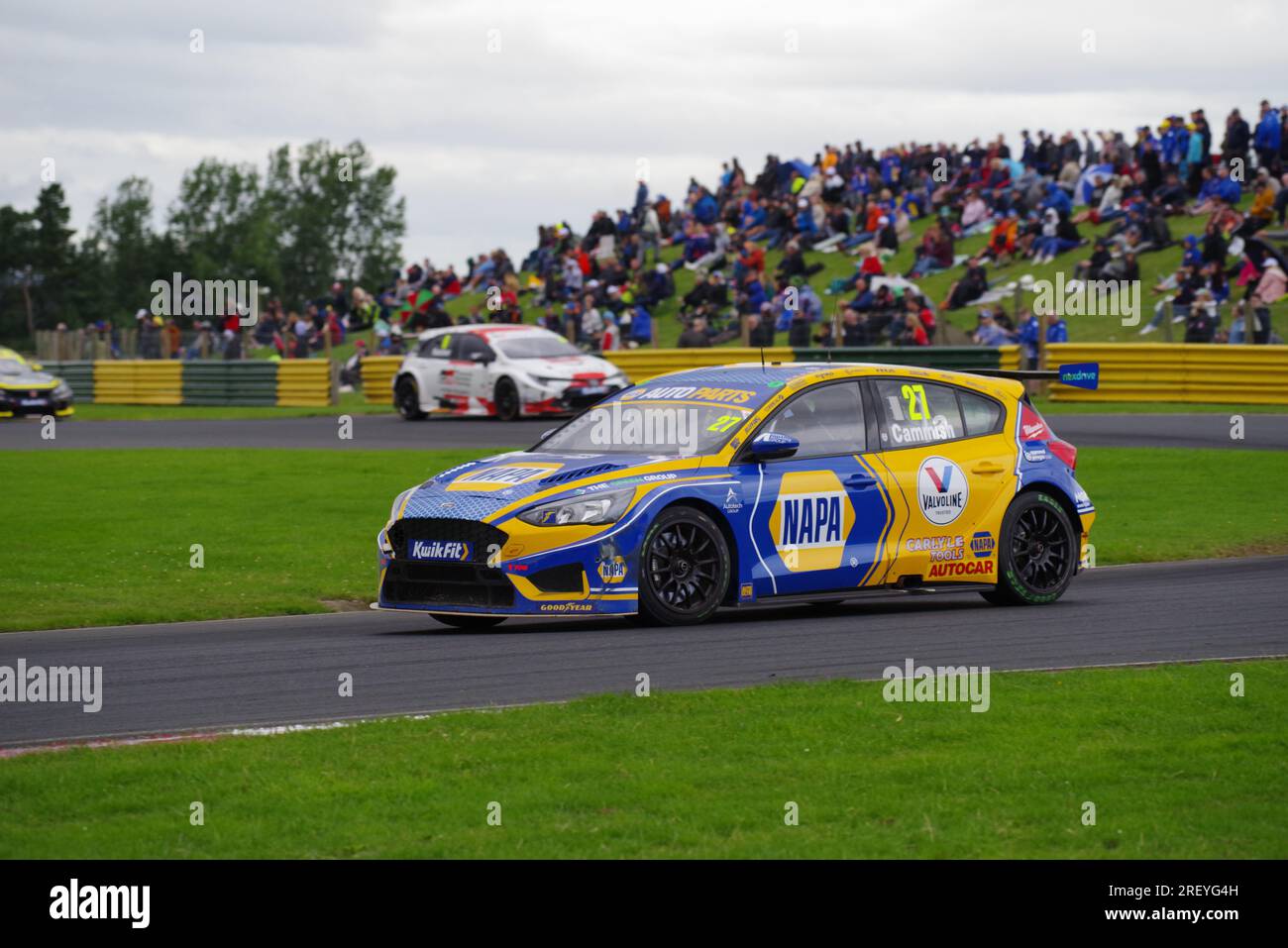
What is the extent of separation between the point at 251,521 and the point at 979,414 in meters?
7.11

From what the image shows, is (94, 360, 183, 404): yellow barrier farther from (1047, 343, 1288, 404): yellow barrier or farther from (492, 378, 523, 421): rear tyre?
(1047, 343, 1288, 404): yellow barrier

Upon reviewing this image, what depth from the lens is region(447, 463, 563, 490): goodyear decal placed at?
1060 centimetres

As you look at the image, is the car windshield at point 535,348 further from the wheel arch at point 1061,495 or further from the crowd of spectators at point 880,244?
the wheel arch at point 1061,495

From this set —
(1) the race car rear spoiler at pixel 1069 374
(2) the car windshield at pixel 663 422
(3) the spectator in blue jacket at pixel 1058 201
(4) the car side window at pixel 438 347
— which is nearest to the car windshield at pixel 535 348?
(4) the car side window at pixel 438 347

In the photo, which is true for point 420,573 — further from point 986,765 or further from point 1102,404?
point 1102,404

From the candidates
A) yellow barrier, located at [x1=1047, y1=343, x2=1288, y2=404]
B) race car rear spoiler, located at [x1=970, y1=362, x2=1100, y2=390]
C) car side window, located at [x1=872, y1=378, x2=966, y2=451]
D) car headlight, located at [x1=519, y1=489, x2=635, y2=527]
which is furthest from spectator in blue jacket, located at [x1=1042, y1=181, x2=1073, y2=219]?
car headlight, located at [x1=519, y1=489, x2=635, y2=527]

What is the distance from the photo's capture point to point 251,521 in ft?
54.1

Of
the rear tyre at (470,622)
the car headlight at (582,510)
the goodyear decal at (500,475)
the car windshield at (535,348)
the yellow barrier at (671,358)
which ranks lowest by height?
the rear tyre at (470,622)

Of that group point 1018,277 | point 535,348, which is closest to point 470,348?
point 535,348

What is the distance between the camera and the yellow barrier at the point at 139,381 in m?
39.6

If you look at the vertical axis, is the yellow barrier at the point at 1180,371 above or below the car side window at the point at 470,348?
below

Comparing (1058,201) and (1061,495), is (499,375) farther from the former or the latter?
(1061,495)
